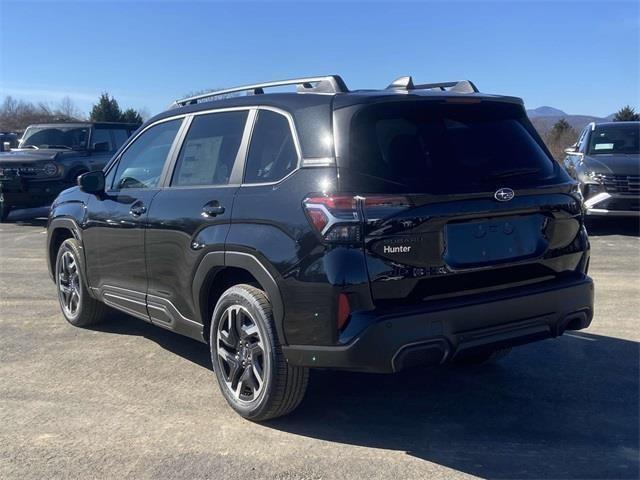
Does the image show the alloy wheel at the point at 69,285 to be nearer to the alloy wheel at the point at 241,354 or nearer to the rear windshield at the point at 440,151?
the alloy wheel at the point at 241,354

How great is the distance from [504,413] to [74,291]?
394 cm

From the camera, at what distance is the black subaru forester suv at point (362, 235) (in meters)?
3.42

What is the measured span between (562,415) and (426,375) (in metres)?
1.01

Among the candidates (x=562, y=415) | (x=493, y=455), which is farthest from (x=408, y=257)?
(x=562, y=415)

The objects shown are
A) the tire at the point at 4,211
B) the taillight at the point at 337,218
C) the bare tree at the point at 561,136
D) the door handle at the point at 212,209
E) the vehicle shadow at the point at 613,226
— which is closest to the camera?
the taillight at the point at 337,218

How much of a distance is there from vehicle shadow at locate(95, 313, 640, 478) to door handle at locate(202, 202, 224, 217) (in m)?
1.27

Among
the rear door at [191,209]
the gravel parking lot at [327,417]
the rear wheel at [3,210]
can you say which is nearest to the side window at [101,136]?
the rear wheel at [3,210]

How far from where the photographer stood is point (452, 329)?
351 cm

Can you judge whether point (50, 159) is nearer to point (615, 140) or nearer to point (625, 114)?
point (615, 140)

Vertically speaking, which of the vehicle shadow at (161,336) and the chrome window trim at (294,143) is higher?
the chrome window trim at (294,143)

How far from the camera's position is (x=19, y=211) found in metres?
17.2

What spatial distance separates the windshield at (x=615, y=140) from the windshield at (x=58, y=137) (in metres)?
10.1

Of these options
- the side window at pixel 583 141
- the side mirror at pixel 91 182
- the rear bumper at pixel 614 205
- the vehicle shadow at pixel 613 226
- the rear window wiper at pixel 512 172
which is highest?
the side window at pixel 583 141

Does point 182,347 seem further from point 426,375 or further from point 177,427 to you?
point 426,375
